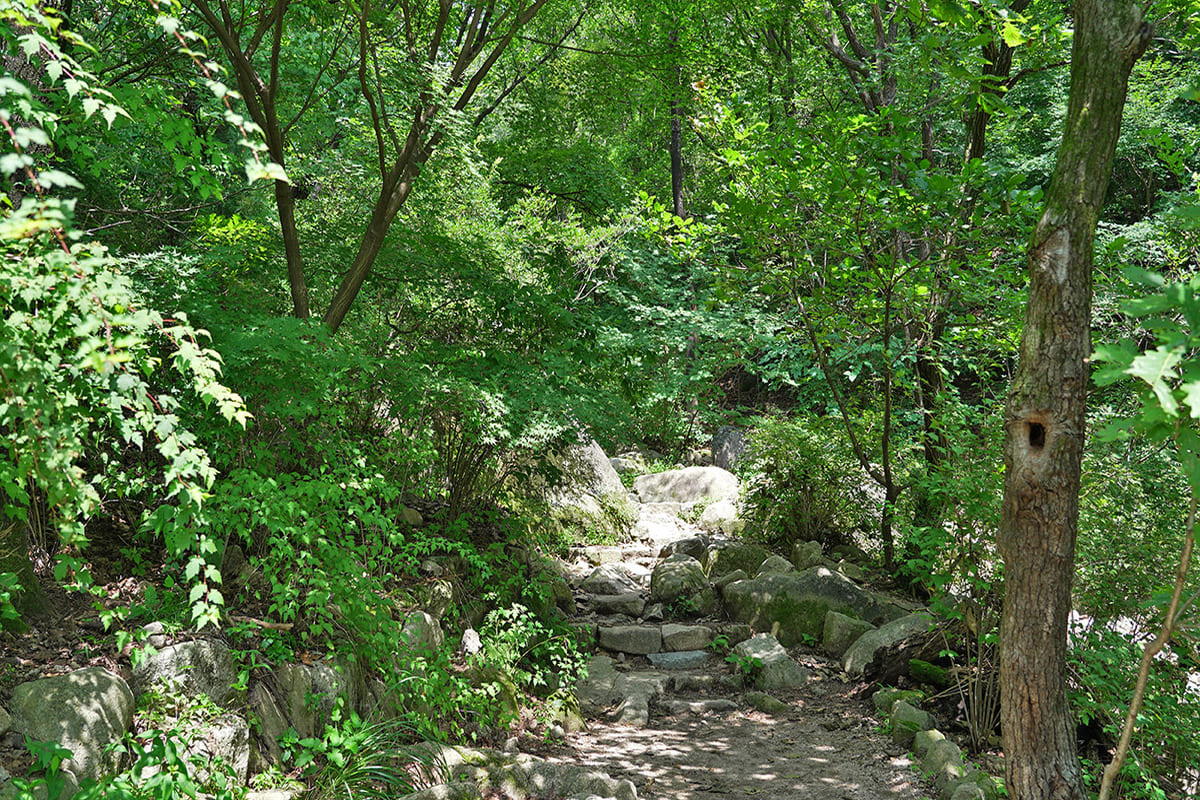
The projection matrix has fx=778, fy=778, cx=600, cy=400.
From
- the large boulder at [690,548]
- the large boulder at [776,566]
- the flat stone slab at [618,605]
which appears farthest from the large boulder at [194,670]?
the large boulder at [690,548]

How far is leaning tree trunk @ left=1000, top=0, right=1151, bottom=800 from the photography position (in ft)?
8.67

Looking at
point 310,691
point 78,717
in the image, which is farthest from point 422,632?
point 78,717

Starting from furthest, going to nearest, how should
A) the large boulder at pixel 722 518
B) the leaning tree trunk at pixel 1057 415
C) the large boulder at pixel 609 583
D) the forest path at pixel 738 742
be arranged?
the large boulder at pixel 722 518 < the large boulder at pixel 609 583 < the forest path at pixel 738 742 < the leaning tree trunk at pixel 1057 415

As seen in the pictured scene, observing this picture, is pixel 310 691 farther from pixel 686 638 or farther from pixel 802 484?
pixel 802 484

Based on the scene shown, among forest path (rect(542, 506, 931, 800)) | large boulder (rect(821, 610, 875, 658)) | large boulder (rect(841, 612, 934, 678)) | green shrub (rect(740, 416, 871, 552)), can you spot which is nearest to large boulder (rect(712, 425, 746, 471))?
green shrub (rect(740, 416, 871, 552))

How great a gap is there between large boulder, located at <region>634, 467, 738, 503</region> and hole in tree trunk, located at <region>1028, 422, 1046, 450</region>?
8066 mm

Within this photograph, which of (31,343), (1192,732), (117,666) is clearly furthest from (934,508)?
(31,343)

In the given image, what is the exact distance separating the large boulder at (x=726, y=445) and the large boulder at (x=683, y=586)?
17.9 ft

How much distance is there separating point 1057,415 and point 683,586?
549 cm

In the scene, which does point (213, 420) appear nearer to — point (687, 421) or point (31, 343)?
point (31, 343)

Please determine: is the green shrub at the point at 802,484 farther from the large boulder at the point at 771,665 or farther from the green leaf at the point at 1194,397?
the green leaf at the point at 1194,397

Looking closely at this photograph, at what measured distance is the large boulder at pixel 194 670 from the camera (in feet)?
10.6

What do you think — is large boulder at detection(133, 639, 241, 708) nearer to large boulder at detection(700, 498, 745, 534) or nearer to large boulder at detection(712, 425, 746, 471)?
large boulder at detection(700, 498, 745, 534)

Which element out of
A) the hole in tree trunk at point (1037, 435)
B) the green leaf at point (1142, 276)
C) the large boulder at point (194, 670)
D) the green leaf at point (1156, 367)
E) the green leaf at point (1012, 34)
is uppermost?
the green leaf at point (1012, 34)
